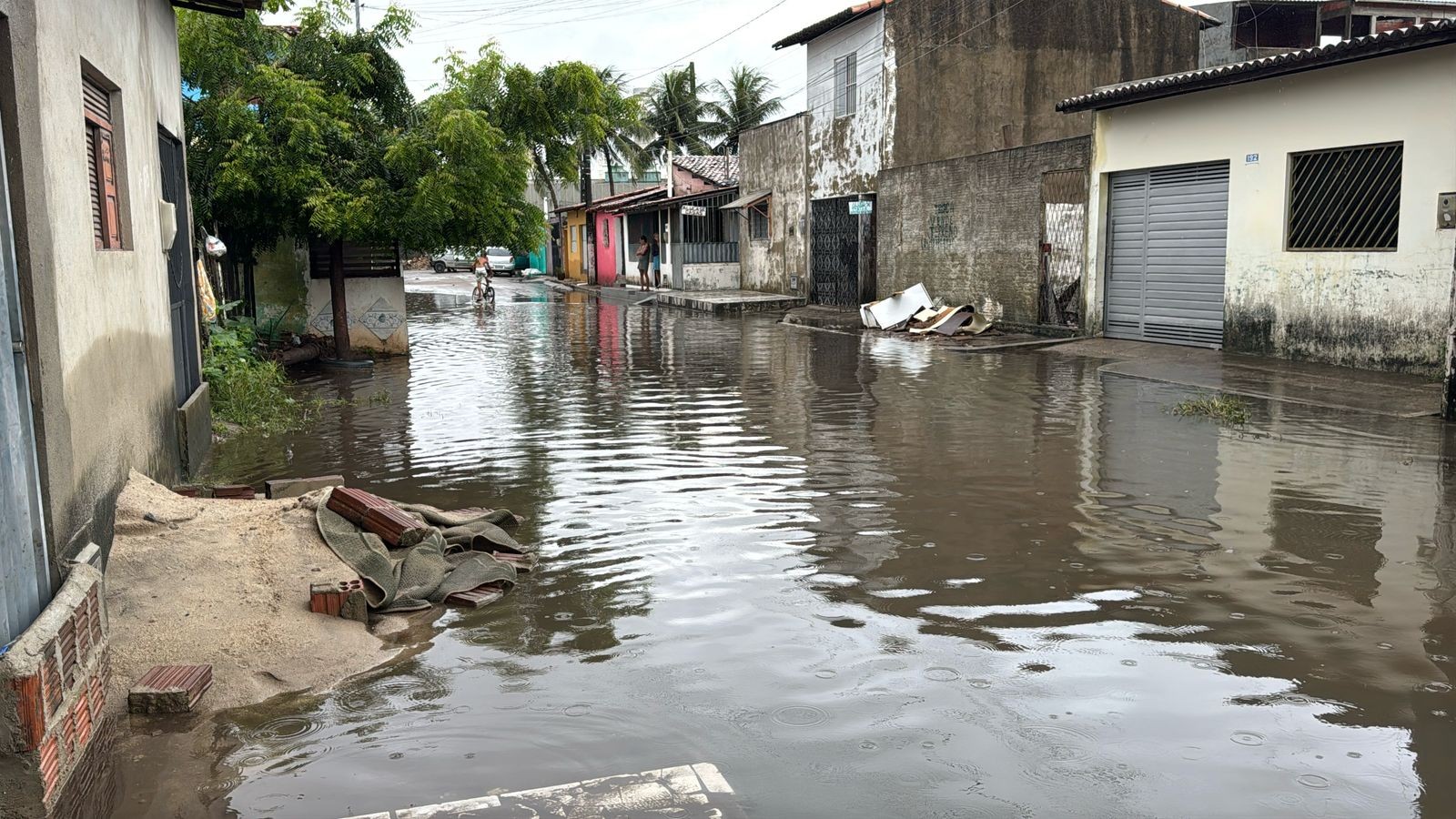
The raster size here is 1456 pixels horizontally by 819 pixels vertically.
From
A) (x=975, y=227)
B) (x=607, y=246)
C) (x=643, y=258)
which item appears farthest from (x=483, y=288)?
(x=607, y=246)

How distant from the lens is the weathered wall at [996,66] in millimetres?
26078

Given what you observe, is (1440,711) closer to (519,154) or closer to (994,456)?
(994,456)

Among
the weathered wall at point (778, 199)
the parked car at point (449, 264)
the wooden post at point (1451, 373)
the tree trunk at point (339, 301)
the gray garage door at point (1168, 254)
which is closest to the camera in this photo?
the wooden post at point (1451, 373)

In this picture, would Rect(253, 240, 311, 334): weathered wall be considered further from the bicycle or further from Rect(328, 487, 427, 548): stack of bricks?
the bicycle

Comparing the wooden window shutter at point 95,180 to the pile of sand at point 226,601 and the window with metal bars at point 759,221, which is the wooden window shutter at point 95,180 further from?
the window with metal bars at point 759,221

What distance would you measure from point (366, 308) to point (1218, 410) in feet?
40.4

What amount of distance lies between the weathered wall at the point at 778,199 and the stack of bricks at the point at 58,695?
2701 centimetres

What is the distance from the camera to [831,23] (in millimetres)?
28078

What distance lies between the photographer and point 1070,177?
62.1 feet

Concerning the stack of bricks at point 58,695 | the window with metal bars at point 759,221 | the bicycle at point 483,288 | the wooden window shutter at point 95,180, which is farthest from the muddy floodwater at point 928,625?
the window with metal bars at point 759,221

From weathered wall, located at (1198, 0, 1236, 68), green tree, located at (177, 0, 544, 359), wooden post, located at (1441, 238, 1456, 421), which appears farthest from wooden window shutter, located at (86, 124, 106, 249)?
weathered wall, located at (1198, 0, 1236, 68)

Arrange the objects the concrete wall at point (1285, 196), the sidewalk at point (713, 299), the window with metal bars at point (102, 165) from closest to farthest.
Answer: the window with metal bars at point (102, 165) → the concrete wall at point (1285, 196) → the sidewalk at point (713, 299)

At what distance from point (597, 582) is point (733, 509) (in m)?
1.66

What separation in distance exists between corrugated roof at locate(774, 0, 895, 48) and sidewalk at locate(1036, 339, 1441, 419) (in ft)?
40.4
